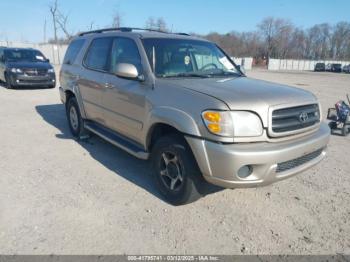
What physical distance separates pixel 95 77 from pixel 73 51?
152cm

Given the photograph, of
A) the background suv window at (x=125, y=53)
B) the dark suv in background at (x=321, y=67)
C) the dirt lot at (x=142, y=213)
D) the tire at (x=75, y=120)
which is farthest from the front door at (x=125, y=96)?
the dark suv in background at (x=321, y=67)

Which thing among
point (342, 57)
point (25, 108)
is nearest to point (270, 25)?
point (342, 57)

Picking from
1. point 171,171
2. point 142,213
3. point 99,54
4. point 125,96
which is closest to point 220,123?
point 171,171

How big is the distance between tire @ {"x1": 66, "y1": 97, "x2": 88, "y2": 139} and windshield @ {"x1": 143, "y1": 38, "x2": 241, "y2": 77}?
2.44 meters

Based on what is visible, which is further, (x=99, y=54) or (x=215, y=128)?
(x=99, y=54)

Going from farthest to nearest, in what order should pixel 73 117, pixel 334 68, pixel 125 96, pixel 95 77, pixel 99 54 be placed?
pixel 334 68 < pixel 73 117 < pixel 99 54 < pixel 95 77 < pixel 125 96

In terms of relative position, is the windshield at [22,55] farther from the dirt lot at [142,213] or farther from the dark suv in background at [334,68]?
the dark suv in background at [334,68]

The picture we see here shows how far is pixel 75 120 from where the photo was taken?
20.0 ft

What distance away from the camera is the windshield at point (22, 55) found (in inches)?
527

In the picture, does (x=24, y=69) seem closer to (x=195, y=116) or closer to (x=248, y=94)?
(x=195, y=116)

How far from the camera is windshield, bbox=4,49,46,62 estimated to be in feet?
43.9

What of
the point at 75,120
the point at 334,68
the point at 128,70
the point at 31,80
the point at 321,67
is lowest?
the point at 75,120

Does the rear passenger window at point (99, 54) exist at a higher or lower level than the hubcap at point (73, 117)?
higher

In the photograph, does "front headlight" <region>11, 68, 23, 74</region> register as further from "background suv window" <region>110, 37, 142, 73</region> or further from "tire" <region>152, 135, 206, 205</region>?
"tire" <region>152, 135, 206, 205</region>
